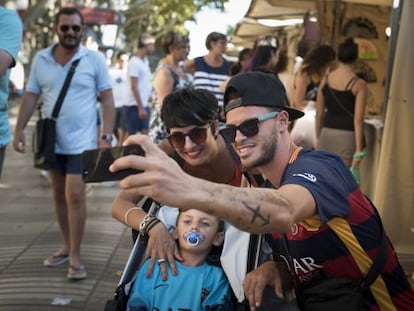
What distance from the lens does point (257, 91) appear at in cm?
240

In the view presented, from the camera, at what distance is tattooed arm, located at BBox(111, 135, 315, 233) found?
5.30 feet

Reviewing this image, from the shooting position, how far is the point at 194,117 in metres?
3.02

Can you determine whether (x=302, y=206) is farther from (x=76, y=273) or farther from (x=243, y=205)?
(x=76, y=273)

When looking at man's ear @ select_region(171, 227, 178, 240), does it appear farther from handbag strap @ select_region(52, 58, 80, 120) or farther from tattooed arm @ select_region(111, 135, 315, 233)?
handbag strap @ select_region(52, 58, 80, 120)

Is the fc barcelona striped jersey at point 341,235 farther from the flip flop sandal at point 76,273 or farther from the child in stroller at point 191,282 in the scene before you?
the flip flop sandal at point 76,273

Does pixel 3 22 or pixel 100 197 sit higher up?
pixel 3 22

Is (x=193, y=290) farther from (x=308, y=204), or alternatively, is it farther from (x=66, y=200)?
(x=66, y=200)

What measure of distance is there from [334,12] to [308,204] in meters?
6.92

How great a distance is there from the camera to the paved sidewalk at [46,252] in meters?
4.48

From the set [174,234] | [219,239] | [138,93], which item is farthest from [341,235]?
[138,93]

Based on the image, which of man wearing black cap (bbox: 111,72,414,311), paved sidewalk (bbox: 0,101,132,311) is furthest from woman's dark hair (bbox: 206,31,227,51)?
man wearing black cap (bbox: 111,72,414,311)

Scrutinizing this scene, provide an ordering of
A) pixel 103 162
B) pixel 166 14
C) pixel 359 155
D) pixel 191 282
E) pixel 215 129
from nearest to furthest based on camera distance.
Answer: pixel 103 162
pixel 191 282
pixel 215 129
pixel 359 155
pixel 166 14

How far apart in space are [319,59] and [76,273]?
3.70 m

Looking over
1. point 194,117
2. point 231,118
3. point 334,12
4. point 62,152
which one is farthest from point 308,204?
point 334,12
